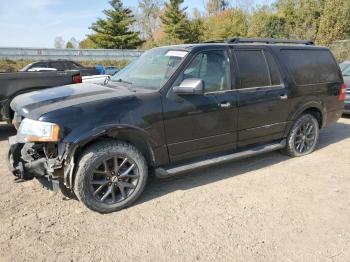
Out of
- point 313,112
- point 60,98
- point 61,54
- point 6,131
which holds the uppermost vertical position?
point 61,54

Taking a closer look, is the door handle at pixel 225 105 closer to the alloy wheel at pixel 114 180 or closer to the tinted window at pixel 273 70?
the tinted window at pixel 273 70

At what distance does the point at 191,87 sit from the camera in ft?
12.7

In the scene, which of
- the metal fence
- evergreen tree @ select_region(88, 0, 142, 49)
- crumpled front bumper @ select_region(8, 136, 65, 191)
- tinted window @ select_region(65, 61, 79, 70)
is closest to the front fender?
crumpled front bumper @ select_region(8, 136, 65, 191)

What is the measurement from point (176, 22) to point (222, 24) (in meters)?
6.51

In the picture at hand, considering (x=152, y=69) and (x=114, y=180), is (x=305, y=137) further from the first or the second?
(x=114, y=180)

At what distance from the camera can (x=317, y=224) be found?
351cm

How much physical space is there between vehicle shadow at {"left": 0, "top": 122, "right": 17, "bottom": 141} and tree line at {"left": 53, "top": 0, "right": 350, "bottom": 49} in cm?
2091

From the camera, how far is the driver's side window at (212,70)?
14.0 ft

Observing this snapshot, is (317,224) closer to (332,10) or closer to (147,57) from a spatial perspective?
(147,57)

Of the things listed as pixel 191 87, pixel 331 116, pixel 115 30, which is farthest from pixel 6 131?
pixel 115 30

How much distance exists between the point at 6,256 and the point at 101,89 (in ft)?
6.88

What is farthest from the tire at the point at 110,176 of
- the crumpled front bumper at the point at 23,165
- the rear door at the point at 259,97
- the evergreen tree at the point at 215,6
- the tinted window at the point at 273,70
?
the evergreen tree at the point at 215,6

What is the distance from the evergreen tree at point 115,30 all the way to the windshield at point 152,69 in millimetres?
37233

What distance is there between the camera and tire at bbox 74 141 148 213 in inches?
140
